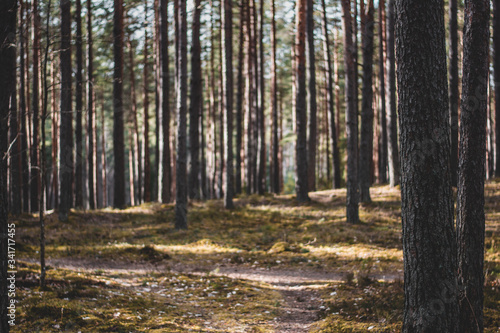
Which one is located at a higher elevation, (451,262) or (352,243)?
(451,262)

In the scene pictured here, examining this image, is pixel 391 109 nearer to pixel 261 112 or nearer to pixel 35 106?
pixel 261 112

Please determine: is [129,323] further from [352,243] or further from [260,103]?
[260,103]

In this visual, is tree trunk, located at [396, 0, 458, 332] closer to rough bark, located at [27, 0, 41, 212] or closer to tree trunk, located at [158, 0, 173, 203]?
rough bark, located at [27, 0, 41, 212]

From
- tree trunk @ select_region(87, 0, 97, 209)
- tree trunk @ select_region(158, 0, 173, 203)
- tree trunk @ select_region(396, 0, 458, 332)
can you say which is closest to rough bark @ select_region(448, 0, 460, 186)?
tree trunk @ select_region(158, 0, 173, 203)

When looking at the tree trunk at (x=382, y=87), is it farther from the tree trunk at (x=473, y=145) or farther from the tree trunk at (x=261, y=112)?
the tree trunk at (x=473, y=145)

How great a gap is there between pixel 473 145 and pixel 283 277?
5.75 m

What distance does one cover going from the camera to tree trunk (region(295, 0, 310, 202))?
695 inches

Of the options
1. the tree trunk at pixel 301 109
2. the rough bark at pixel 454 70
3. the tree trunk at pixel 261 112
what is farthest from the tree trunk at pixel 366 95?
the tree trunk at pixel 261 112

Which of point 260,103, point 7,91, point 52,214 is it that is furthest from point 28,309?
point 260,103

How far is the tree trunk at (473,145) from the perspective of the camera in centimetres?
489

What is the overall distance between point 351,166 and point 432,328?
9735 mm

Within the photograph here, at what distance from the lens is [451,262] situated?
13.6 feet

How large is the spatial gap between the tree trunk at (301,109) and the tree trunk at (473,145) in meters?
12.5

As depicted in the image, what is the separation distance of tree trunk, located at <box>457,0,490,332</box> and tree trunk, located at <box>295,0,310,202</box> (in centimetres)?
1250
